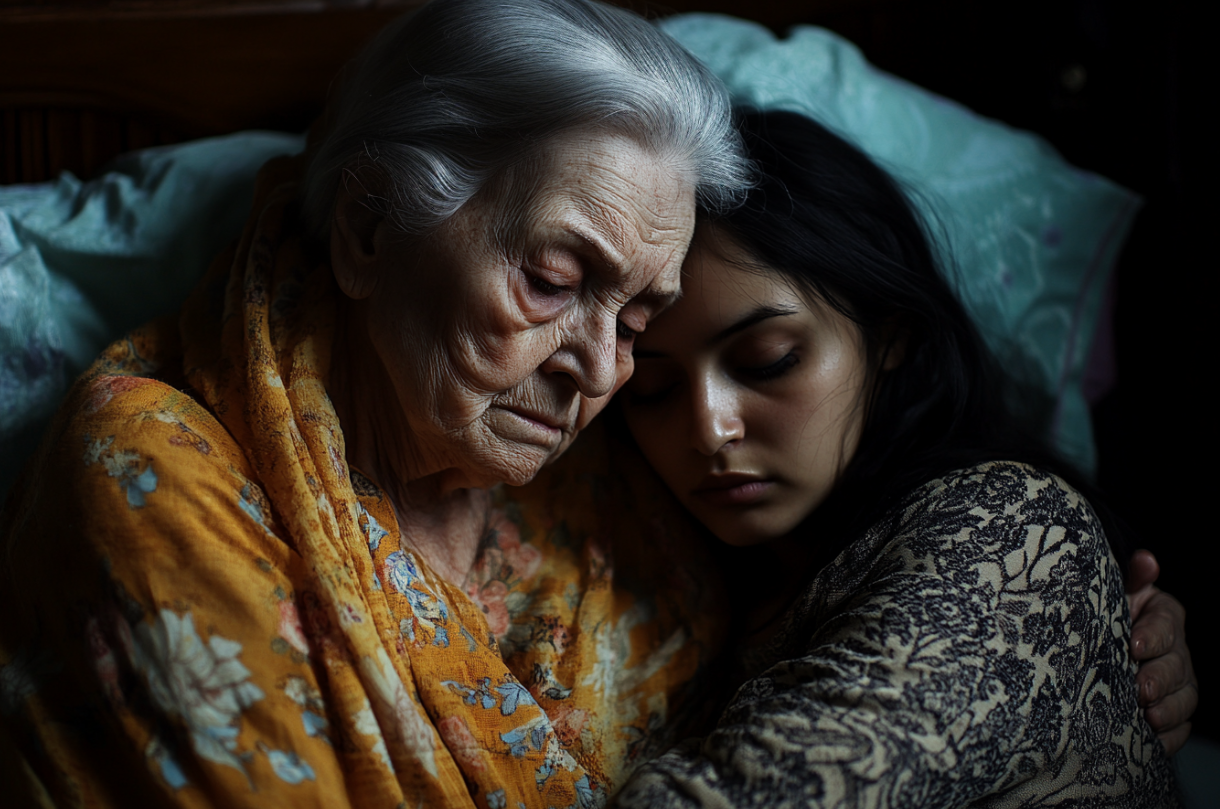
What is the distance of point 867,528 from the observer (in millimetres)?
1191

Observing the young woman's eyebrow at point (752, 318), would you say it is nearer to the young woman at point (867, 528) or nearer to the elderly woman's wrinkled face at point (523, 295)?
the young woman at point (867, 528)

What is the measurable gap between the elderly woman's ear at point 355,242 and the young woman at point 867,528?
1.38 ft

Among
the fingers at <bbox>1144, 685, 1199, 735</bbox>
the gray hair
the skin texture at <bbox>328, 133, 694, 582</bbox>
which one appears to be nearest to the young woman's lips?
the skin texture at <bbox>328, 133, 694, 582</bbox>

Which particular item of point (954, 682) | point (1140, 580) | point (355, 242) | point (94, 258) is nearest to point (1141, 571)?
point (1140, 580)

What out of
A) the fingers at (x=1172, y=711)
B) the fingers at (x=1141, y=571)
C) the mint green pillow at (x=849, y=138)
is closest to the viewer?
the fingers at (x=1172, y=711)

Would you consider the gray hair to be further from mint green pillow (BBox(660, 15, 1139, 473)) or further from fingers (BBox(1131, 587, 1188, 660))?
fingers (BBox(1131, 587, 1188, 660))

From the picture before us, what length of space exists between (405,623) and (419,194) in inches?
20.8

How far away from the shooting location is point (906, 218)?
58.4 inches

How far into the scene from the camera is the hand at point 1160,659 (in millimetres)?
1210

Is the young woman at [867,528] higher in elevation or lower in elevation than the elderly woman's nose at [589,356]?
lower

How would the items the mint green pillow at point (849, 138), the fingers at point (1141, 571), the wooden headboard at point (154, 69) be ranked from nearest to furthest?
1. the fingers at point (1141, 571)
2. the mint green pillow at point (849, 138)
3. the wooden headboard at point (154, 69)

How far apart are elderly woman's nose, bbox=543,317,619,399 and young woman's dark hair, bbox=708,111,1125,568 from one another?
0.29 meters

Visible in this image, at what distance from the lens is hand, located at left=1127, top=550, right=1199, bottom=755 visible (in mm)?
1210

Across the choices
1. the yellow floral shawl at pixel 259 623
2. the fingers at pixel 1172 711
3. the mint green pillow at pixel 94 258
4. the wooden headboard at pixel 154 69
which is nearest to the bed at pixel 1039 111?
the wooden headboard at pixel 154 69
